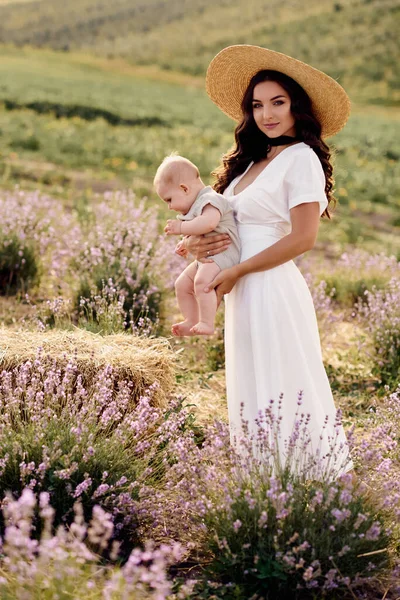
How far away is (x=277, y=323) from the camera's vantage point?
317cm

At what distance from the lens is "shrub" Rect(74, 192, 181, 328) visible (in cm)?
538

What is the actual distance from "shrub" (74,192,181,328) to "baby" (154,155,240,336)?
6.10 feet

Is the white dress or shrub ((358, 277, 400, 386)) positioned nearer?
the white dress

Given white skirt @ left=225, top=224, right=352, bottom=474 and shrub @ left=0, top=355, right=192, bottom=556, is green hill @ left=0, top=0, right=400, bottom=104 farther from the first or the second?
shrub @ left=0, top=355, right=192, bottom=556

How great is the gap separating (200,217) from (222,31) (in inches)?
2848

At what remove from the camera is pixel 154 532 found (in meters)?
3.05

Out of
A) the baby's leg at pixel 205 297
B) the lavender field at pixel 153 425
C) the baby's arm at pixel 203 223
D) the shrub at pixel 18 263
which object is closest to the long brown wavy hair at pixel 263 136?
the lavender field at pixel 153 425

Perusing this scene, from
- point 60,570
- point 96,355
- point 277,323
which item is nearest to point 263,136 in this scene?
point 277,323

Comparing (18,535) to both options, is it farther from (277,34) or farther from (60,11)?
(60,11)

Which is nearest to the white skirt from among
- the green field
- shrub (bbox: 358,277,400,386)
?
the green field

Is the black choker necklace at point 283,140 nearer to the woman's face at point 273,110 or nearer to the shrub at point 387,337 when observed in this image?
the woman's face at point 273,110

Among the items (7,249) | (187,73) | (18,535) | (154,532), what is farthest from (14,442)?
(187,73)

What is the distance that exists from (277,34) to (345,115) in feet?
218

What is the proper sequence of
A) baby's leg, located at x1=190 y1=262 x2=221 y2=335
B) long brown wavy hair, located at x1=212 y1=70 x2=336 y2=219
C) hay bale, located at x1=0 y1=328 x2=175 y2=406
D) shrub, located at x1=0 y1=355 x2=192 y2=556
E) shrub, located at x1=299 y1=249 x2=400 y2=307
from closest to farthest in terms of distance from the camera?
shrub, located at x1=0 y1=355 x2=192 y2=556 → baby's leg, located at x1=190 y1=262 x2=221 y2=335 → long brown wavy hair, located at x1=212 y1=70 x2=336 y2=219 → hay bale, located at x1=0 y1=328 x2=175 y2=406 → shrub, located at x1=299 y1=249 x2=400 y2=307
